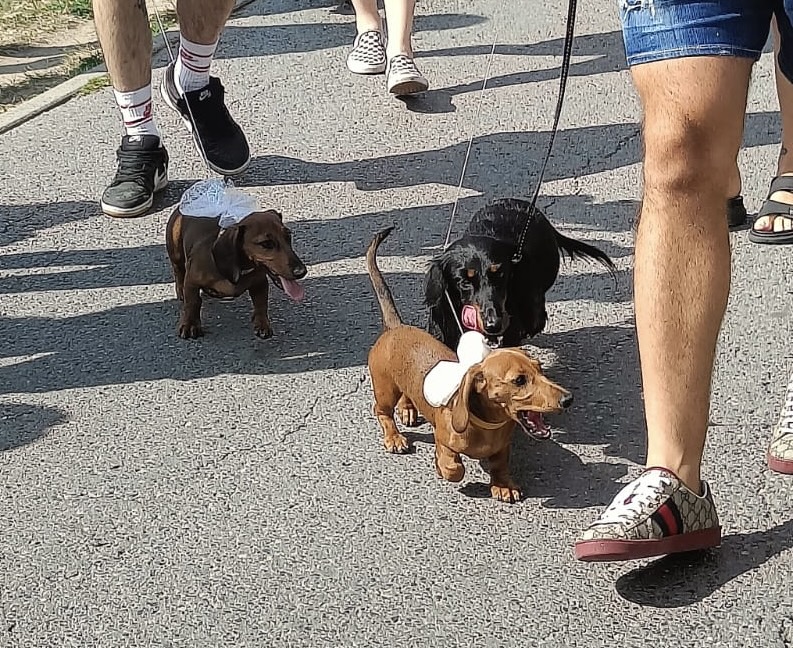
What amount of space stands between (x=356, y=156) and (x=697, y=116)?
2.95 meters

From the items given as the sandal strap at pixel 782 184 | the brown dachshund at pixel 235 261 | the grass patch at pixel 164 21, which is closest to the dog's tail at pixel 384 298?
the brown dachshund at pixel 235 261

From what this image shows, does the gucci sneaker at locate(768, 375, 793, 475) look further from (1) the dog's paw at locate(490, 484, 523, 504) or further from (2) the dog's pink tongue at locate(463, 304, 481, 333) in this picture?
(2) the dog's pink tongue at locate(463, 304, 481, 333)

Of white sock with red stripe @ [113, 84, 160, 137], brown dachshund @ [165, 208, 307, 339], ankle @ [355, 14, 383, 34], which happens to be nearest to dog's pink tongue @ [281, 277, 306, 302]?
brown dachshund @ [165, 208, 307, 339]

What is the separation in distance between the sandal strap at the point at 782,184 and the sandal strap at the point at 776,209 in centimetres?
5

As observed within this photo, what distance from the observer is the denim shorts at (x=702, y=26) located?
99.1 inches

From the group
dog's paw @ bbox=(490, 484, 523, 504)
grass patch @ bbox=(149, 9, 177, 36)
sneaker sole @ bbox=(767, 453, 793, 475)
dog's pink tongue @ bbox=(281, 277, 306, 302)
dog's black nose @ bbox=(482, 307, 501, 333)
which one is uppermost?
dog's black nose @ bbox=(482, 307, 501, 333)

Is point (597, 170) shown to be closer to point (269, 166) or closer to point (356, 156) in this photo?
point (356, 156)

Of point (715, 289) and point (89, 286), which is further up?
point (715, 289)

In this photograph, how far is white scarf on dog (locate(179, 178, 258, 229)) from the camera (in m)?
3.79

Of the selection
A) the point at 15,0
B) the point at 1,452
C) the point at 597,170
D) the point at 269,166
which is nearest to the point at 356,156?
the point at 269,166

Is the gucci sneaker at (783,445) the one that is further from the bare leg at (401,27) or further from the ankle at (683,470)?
the bare leg at (401,27)

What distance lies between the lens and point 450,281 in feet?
11.1

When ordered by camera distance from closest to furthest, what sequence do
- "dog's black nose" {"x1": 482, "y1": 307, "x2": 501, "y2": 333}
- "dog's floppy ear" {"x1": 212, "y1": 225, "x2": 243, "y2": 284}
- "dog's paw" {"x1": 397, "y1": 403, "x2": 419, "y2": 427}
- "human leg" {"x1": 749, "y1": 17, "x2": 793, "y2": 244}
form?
"dog's black nose" {"x1": 482, "y1": 307, "x2": 501, "y2": 333} < "dog's paw" {"x1": 397, "y1": 403, "x2": 419, "y2": 427} < "dog's floppy ear" {"x1": 212, "y1": 225, "x2": 243, "y2": 284} < "human leg" {"x1": 749, "y1": 17, "x2": 793, "y2": 244}

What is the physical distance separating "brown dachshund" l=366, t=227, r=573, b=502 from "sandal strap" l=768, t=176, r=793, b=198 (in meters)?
1.75
